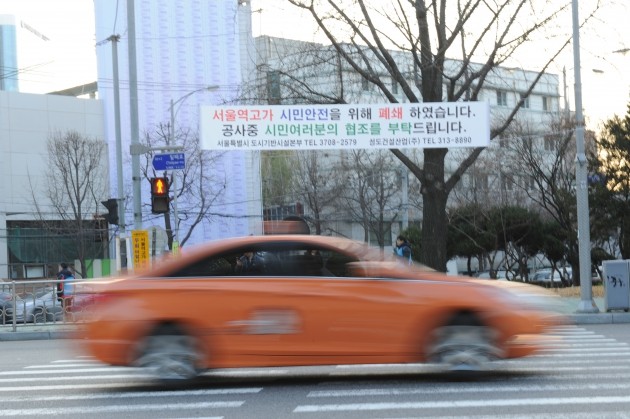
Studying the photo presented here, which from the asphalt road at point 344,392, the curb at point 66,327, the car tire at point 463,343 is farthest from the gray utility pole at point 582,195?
the car tire at point 463,343

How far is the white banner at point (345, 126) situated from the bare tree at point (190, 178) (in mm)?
23351

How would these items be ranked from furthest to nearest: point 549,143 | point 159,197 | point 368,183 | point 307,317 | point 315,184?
point 315,184 → point 368,183 → point 549,143 → point 159,197 → point 307,317

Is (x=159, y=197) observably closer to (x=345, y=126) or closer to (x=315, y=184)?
(x=345, y=126)

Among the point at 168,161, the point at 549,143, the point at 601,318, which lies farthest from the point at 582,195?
the point at 549,143

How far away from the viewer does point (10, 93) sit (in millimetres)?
51906

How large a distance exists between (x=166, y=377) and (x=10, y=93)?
152 feet

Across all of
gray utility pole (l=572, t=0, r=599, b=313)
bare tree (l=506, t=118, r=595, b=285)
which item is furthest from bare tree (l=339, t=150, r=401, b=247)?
gray utility pole (l=572, t=0, r=599, b=313)

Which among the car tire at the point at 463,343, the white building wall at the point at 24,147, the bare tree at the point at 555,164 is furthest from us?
the white building wall at the point at 24,147

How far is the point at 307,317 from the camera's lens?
934cm

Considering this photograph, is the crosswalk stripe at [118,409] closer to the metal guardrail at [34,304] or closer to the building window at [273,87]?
the metal guardrail at [34,304]

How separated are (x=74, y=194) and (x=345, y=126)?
1229 inches

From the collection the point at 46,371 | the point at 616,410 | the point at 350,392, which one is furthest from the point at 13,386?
the point at 616,410

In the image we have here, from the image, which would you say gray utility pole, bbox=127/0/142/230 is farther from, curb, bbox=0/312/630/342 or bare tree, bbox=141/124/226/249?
bare tree, bbox=141/124/226/249

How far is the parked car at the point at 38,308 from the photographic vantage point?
69.0 ft
